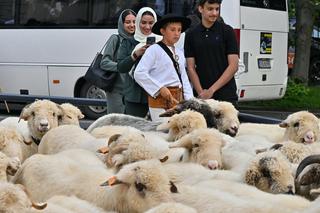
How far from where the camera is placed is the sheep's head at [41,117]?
7.37 m

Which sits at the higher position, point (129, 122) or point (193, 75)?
point (193, 75)

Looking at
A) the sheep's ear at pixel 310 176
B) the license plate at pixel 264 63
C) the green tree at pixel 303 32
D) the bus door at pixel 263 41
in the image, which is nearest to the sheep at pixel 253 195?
the sheep's ear at pixel 310 176

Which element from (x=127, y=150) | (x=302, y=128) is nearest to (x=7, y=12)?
(x=302, y=128)

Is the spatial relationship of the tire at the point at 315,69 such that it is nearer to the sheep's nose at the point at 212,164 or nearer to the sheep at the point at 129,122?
the sheep at the point at 129,122

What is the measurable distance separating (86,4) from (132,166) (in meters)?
11.1

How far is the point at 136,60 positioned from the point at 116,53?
0.98 meters

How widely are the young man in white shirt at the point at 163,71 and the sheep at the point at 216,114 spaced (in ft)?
0.66

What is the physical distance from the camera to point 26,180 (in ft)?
18.2

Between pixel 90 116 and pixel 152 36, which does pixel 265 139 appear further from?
pixel 90 116

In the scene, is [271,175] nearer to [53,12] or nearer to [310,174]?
[310,174]

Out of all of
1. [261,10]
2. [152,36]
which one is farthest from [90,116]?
[152,36]

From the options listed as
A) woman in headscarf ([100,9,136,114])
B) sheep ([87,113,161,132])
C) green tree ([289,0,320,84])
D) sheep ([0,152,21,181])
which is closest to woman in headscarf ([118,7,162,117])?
woman in headscarf ([100,9,136,114])

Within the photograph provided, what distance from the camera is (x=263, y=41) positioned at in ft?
52.4

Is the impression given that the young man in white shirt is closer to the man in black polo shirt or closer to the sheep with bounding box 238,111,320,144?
the man in black polo shirt
